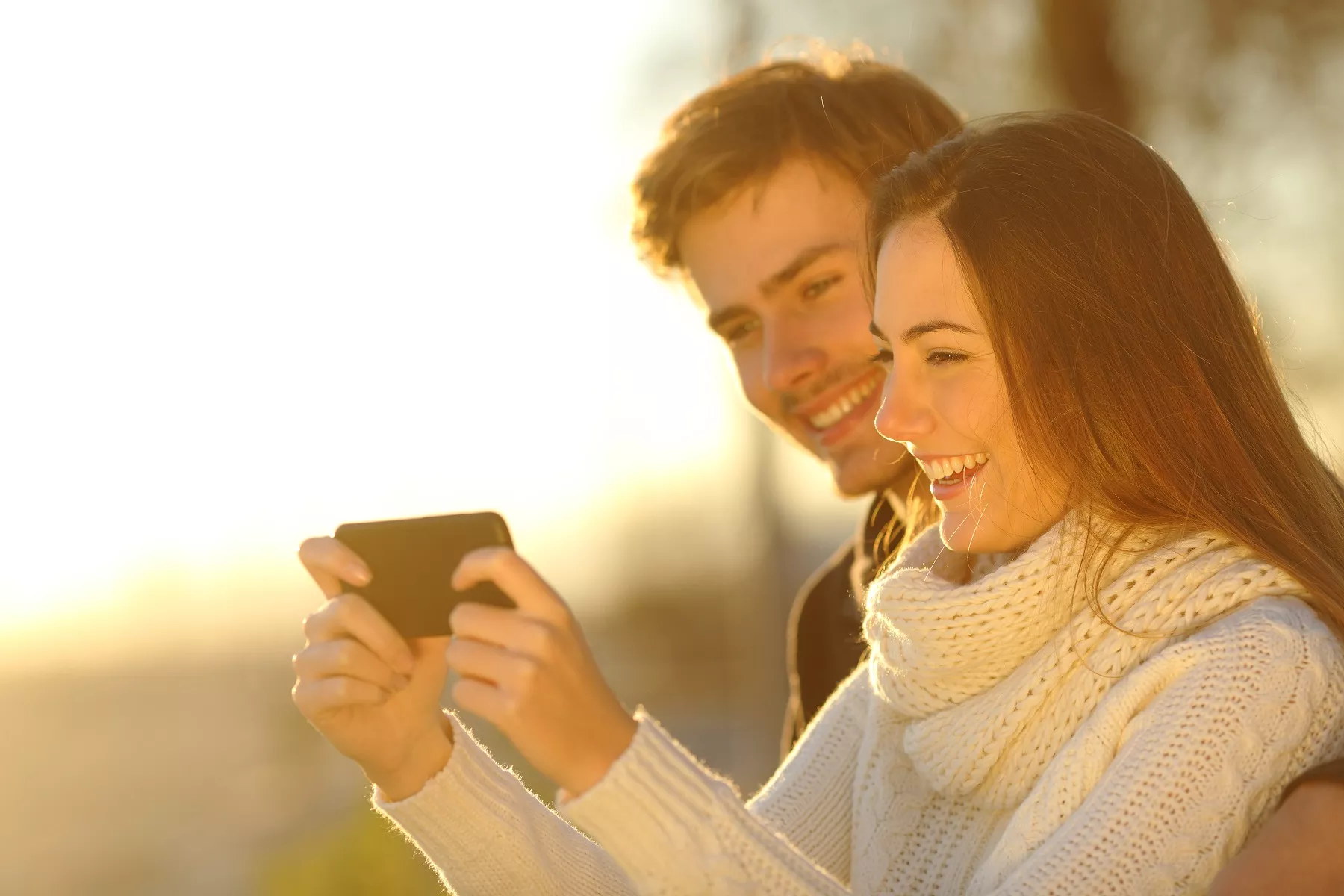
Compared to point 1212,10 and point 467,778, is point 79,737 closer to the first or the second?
point 1212,10

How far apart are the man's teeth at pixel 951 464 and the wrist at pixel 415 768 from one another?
959 millimetres

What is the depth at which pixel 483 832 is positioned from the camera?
108 inches

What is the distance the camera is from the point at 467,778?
2738mm

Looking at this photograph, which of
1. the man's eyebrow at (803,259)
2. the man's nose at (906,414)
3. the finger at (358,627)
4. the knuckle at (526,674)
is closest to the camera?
the knuckle at (526,674)

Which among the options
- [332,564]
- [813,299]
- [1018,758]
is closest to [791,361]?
[813,299]

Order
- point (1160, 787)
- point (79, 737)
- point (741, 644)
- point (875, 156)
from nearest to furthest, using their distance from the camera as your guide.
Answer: point (1160, 787), point (875, 156), point (741, 644), point (79, 737)

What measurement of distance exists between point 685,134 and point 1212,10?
11.9 ft

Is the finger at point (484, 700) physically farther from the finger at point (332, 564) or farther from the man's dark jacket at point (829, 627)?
the man's dark jacket at point (829, 627)

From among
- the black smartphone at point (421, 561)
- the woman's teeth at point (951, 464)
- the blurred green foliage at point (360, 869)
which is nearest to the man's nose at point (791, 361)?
the woman's teeth at point (951, 464)

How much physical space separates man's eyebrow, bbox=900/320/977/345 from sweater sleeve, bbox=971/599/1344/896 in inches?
23.9

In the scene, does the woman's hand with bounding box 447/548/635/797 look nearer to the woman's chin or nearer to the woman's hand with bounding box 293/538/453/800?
the woman's hand with bounding box 293/538/453/800

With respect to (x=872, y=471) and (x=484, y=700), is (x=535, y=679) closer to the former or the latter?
(x=484, y=700)

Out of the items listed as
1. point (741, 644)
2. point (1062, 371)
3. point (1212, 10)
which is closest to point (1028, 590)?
point (1062, 371)

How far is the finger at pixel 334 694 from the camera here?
252cm
